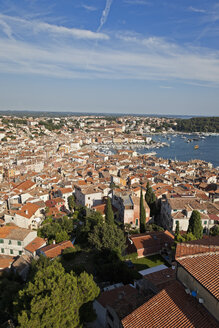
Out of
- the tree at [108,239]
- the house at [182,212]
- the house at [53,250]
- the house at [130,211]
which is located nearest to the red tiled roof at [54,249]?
the house at [53,250]

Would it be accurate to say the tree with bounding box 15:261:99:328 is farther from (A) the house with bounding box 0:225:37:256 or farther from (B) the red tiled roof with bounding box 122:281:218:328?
(A) the house with bounding box 0:225:37:256

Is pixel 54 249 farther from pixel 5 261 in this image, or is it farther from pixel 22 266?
pixel 5 261

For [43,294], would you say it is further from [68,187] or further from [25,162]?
[25,162]

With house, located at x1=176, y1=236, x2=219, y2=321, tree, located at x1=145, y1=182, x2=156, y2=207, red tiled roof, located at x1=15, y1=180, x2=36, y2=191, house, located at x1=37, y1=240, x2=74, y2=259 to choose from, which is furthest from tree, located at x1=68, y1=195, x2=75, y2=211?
house, located at x1=176, y1=236, x2=219, y2=321

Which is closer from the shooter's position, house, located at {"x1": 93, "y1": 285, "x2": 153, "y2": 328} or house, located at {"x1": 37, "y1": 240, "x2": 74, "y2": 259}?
house, located at {"x1": 93, "y1": 285, "x2": 153, "y2": 328}

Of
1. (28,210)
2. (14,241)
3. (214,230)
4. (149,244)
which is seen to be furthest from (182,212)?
(28,210)

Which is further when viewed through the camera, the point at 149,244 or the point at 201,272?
the point at 149,244
